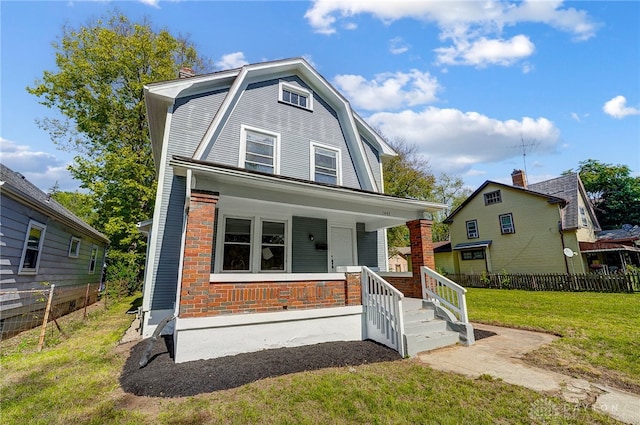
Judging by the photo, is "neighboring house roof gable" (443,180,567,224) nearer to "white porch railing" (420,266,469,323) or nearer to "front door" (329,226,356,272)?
"white porch railing" (420,266,469,323)

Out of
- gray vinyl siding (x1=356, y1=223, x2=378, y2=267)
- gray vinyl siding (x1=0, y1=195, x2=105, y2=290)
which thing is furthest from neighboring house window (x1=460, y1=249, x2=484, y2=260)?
gray vinyl siding (x1=0, y1=195, x2=105, y2=290)

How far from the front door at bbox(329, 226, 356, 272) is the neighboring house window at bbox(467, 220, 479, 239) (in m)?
17.8

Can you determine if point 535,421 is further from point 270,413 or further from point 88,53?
point 88,53

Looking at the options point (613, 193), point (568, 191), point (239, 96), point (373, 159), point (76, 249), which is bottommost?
point (76, 249)

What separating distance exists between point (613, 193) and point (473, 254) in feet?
74.4

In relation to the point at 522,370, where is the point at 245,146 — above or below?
above

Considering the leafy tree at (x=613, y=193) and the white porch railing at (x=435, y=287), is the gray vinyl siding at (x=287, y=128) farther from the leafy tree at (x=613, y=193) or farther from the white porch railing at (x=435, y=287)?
the leafy tree at (x=613, y=193)

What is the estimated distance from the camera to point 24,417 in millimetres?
3252

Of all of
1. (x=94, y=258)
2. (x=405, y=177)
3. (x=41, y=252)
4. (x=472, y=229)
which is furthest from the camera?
(x=405, y=177)

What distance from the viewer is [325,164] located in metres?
10.3

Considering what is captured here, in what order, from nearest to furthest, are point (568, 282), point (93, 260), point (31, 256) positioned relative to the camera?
1. point (31, 256)
2. point (568, 282)
3. point (93, 260)

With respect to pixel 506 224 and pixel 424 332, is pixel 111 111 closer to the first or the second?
pixel 424 332

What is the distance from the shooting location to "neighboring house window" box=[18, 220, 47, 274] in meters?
8.02

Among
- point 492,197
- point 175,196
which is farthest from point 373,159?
point 492,197
